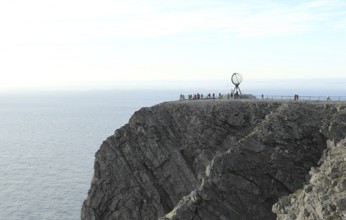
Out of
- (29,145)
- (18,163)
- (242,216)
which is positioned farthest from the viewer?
(29,145)

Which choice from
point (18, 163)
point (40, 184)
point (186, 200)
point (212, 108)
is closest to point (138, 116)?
point (212, 108)

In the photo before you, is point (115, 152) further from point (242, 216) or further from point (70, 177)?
point (70, 177)

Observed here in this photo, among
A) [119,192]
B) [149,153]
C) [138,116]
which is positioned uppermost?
[138,116]

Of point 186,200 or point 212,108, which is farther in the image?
point 212,108

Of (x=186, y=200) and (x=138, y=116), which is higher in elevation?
(x=138, y=116)

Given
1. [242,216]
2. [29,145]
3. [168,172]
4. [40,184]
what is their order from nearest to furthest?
[242,216] < [168,172] < [40,184] < [29,145]

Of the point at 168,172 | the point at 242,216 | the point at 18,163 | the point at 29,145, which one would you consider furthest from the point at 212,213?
the point at 29,145

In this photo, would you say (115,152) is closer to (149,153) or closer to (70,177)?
(149,153)
